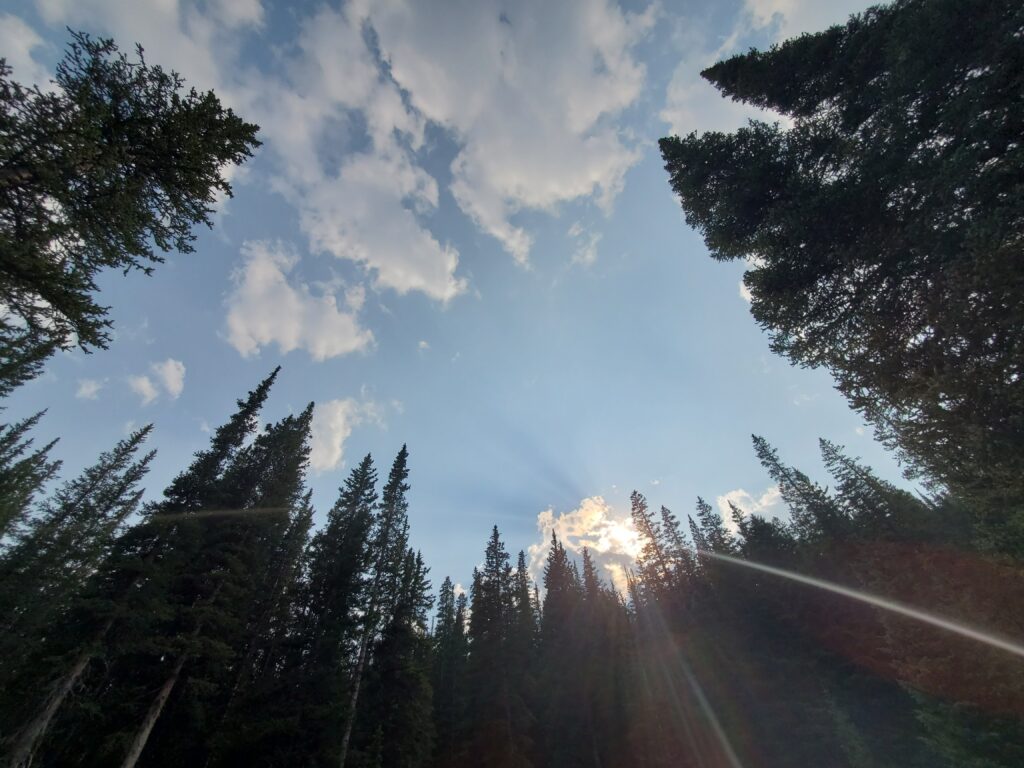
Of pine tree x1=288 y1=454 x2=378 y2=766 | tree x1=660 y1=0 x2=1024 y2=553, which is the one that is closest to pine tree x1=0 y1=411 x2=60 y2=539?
pine tree x1=288 y1=454 x2=378 y2=766

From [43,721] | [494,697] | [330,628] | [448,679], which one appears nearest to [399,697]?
[330,628]

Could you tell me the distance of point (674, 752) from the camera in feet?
88.2

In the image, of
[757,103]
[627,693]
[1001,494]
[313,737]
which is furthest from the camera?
[627,693]

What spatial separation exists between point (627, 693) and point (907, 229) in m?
34.7

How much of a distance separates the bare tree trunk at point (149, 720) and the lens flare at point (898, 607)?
105 ft

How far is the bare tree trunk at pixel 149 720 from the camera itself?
13082mm

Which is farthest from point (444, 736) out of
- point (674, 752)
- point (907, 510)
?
point (907, 510)

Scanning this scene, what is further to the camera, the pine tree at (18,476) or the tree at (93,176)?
the pine tree at (18,476)

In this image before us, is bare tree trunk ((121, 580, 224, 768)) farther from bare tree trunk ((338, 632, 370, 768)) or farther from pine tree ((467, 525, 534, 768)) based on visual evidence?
pine tree ((467, 525, 534, 768))

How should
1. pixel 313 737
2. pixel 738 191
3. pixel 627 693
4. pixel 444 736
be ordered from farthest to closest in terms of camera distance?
pixel 627 693
pixel 444 736
pixel 313 737
pixel 738 191

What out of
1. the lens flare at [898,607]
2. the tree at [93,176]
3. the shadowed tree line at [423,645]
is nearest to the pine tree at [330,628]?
the shadowed tree line at [423,645]

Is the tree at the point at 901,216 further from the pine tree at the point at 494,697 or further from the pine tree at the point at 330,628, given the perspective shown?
the pine tree at the point at 494,697

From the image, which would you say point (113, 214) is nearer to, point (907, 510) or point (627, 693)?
point (627, 693)

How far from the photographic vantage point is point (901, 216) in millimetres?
9266
